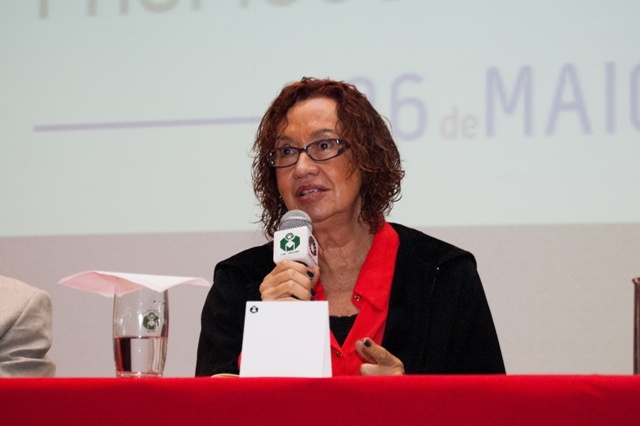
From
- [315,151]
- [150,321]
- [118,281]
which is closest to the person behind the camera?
[118,281]

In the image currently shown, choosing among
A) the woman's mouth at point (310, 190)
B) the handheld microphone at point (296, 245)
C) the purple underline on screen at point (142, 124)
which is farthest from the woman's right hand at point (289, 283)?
the purple underline on screen at point (142, 124)

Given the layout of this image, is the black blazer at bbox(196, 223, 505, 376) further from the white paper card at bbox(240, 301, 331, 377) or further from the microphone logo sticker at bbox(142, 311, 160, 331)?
the white paper card at bbox(240, 301, 331, 377)

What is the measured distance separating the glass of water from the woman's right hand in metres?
0.22

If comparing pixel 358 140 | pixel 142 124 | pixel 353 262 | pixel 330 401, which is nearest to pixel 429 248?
pixel 353 262

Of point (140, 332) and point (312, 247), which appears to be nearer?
point (140, 332)

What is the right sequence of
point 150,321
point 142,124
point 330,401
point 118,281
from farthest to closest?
point 142,124
point 150,321
point 118,281
point 330,401

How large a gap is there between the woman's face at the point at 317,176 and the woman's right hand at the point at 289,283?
568 mm

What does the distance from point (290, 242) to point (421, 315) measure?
0.53m

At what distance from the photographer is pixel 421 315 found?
2270 mm

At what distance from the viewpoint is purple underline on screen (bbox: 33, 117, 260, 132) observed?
3.37 metres

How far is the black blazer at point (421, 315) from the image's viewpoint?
2217 mm

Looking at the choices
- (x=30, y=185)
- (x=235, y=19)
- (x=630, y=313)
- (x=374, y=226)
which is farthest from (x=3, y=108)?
(x=630, y=313)

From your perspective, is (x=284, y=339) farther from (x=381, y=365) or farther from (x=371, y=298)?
(x=371, y=298)

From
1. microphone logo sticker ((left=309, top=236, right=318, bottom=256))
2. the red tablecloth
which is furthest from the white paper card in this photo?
microphone logo sticker ((left=309, top=236, right=318, bottom=256))
